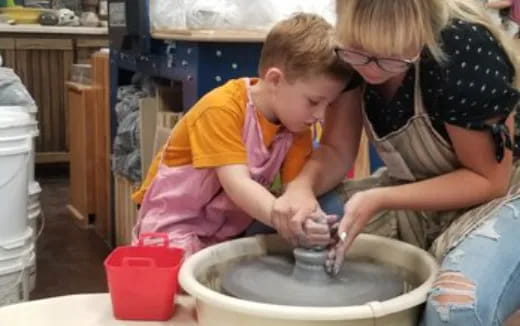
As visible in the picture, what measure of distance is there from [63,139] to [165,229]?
9.85 ft

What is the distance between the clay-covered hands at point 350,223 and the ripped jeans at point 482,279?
15cm

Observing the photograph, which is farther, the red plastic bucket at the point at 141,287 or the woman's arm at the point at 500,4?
the woman's arm at the point at 500,4

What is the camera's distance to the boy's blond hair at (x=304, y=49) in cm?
134

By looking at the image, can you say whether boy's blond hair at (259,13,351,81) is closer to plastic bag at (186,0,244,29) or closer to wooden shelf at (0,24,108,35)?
plastic bag at (186,0,244,29)

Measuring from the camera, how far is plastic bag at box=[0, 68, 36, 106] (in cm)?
220

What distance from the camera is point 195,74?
1914 mm

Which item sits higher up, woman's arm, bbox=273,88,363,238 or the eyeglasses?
the eyeglasses

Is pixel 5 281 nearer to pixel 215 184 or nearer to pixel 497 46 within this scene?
pixel 215 184

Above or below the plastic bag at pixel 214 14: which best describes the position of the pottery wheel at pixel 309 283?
below

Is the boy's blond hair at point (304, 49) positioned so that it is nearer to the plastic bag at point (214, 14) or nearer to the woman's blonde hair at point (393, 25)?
the woman's blonde hair at point (393, 25)

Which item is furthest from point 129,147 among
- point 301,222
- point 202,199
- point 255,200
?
point 301,222

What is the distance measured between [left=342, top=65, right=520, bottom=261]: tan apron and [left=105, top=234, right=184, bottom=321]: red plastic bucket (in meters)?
0.46

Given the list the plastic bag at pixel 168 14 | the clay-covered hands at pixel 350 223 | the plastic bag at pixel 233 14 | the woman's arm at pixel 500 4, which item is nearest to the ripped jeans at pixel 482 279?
the clay-covered hands at pixel 350 223

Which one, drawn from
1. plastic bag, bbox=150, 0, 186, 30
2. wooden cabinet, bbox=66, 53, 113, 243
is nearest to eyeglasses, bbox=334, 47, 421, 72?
plastic bag, bbox=150, 0, 186, 30
